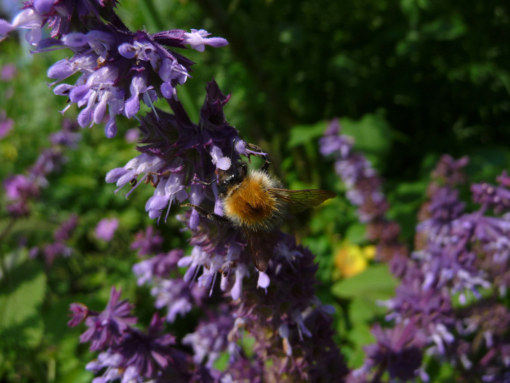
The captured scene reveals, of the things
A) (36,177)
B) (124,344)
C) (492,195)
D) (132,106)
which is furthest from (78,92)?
(36,177)

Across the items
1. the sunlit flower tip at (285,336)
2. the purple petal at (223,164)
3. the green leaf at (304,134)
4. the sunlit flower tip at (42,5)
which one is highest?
the sunlit flower tip at (42,5)

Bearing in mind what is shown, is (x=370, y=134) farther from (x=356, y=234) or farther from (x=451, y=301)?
(x=451, y=301)

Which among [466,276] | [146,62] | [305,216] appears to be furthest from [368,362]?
[305,216]

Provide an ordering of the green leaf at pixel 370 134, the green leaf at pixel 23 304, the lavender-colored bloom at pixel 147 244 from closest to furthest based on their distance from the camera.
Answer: the lavender-colored bloom at pixel 147 244
the green leaf at pixel 23 304
the green leaf at pixel 370 134

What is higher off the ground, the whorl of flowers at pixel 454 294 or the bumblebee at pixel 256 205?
the bumblebee at pixel 256 205

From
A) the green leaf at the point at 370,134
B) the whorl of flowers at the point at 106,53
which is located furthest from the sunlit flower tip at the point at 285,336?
the green leaf at the point at 370,134

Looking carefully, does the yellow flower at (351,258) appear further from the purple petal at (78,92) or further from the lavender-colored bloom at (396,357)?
the purple petal at (78,92)

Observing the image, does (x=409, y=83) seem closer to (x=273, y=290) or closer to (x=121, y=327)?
(x=273, y=290)
